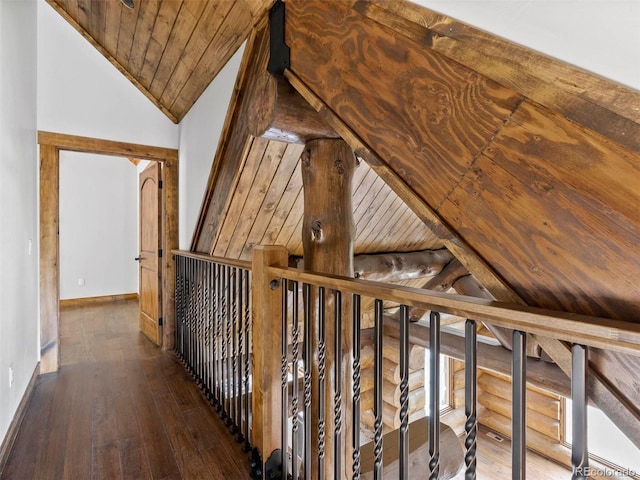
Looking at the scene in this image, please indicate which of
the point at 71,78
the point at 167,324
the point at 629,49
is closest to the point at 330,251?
the point at 629,49

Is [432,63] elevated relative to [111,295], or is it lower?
elevated

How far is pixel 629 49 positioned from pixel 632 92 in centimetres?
8

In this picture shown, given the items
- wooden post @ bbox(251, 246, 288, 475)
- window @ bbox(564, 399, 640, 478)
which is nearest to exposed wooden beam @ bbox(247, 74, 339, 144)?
wooden post @ bbox(251, 246, 288, 475)

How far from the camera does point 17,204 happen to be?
218cm

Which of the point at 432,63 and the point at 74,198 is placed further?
the point at 74,198

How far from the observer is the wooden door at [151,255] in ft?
11.8

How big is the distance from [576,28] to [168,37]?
8.81 feet

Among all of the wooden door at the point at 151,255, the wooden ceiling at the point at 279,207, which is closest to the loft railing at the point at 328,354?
the wooden ceiling at the point at 279,207

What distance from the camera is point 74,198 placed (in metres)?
5.71

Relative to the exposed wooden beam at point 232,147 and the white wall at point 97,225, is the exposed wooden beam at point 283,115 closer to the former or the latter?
the exposed wooden beam at point 232,147

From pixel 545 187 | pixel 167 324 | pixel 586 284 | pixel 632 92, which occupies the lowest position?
pixel 167 324

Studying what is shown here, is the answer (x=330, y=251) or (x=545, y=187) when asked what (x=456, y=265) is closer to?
(x=330, y=251)

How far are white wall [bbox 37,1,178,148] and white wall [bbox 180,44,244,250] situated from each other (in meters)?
0.43

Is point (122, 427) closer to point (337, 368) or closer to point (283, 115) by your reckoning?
point (337, 368)
